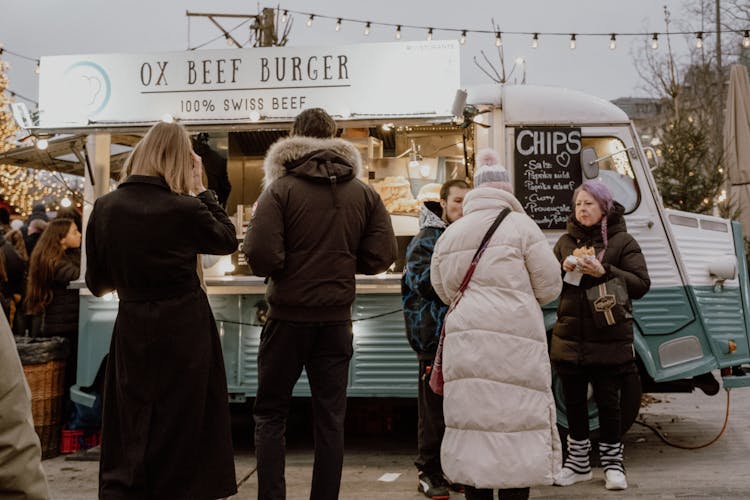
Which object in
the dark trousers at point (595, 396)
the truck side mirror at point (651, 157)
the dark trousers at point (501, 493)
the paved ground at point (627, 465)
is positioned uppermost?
the truck side mirror at point (651, 157)

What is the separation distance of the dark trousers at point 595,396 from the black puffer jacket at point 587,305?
0.09 metres

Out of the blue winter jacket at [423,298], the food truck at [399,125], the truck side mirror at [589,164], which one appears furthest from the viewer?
the truck side mirror at [589,164]

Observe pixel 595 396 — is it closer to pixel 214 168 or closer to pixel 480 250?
pixel 480 250

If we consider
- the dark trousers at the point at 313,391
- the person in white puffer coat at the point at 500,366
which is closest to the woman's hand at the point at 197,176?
the dark trousers at the point at 313,391

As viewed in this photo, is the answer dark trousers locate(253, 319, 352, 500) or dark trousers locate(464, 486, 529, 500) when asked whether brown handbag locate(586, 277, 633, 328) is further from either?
dark trousers locate(253, 319, 352, 500)

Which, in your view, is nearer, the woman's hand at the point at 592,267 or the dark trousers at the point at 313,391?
the dark trousers at the point at 313,391

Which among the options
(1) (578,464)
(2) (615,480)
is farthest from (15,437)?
(1) (578,464)

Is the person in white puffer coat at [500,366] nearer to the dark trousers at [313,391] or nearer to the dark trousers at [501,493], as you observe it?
the dark trousers at [501,493]

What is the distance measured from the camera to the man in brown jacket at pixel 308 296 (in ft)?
12.7

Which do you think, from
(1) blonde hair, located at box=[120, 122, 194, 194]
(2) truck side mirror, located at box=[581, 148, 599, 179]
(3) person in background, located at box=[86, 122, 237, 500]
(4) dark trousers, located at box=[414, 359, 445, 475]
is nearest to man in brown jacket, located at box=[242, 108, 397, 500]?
(3) person in background, located at box=[86, 122, 237, 500]

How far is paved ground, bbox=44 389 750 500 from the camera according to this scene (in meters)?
5.02

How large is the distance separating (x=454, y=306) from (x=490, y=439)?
657mm

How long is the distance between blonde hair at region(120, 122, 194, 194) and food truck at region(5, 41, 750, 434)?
2054 millimetres

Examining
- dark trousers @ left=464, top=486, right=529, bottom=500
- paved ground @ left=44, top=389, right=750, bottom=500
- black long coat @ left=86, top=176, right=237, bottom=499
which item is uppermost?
black long coat @ left=86, top=176, right=237, bottom=499
